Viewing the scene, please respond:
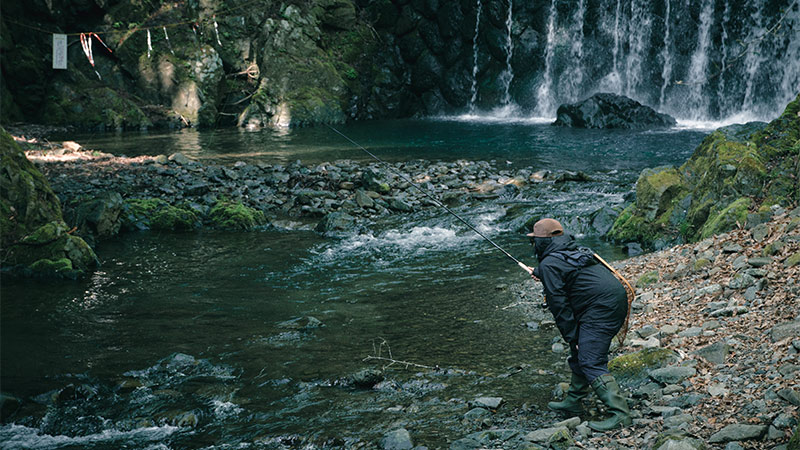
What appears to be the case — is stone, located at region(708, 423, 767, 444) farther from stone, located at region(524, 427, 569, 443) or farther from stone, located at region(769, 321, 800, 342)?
stone, located at region(769, 321, 800, 342)

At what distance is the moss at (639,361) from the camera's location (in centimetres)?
566

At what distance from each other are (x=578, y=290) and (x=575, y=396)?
866 millimetres

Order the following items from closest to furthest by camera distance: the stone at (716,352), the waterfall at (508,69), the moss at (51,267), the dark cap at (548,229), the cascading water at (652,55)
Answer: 1. the dark cap at (548,229)
2. the stone at (716,352)
3. the moss at (51,267)
4. the cascading water at (652,55)
5. the waterfall at (508,69)

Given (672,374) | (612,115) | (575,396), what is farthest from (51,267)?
(612,115)

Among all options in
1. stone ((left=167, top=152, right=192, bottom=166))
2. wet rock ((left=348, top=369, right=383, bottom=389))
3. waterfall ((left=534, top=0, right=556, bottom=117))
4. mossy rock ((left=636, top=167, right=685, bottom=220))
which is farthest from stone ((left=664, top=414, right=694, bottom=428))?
waterfall ((left=534, top=0, right=556, bottom=117))

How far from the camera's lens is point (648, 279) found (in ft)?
28.0

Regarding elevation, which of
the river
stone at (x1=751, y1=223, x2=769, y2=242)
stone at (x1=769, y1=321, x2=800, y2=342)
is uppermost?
stone at (x1=751, y1=223, x2=769, y2=242)

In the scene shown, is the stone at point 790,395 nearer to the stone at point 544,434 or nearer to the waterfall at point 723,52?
the stone at point 544,434

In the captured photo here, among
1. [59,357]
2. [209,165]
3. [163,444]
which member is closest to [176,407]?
[163,444]

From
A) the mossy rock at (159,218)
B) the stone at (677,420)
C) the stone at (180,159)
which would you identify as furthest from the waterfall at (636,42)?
the stone at (677,420)

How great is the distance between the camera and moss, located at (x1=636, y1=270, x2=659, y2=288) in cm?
847

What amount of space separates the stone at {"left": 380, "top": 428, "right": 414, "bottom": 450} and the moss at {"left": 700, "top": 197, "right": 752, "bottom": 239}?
604 centimetres

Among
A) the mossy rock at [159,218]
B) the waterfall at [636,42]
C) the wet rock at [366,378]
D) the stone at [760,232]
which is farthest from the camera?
the waterfall at [636,42]

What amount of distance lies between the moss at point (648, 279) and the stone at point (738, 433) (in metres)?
4.37
